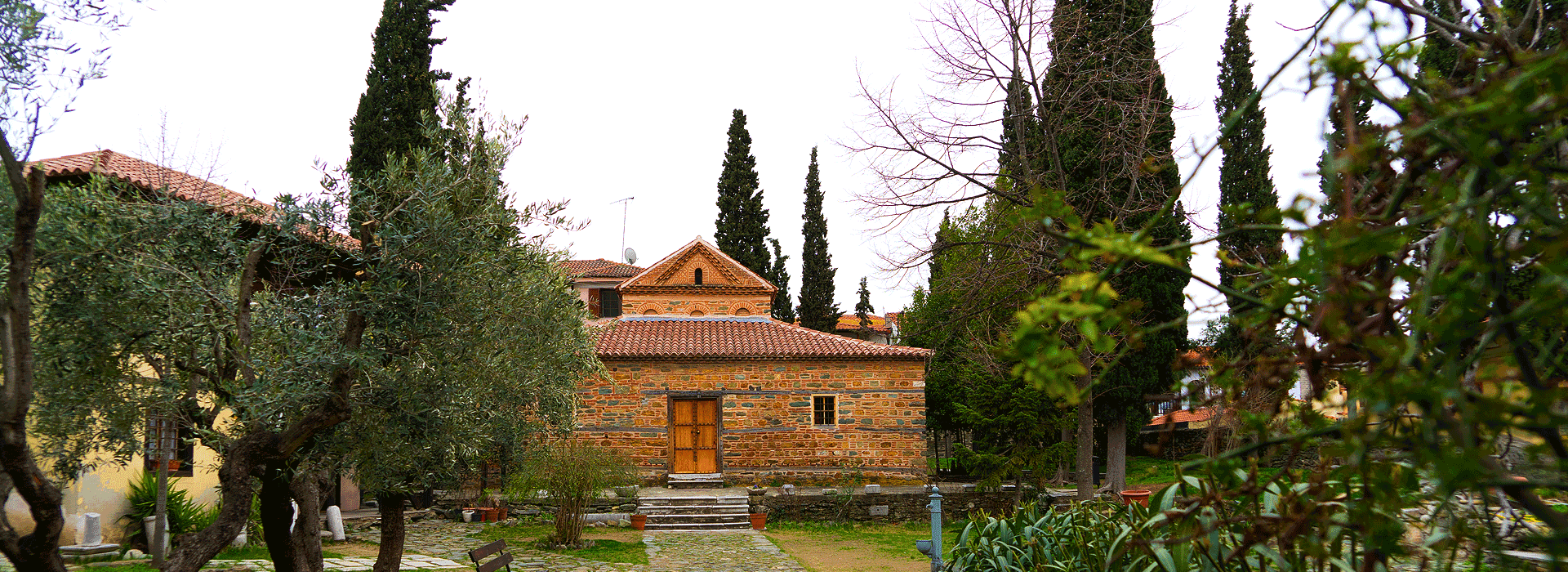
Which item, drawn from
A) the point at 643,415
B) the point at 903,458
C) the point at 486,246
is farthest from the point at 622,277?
the point at 486,246

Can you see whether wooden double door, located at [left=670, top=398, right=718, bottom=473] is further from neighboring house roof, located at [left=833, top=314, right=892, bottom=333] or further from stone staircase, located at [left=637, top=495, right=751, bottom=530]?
neighboring house roof, located at [left=833, top=314, right=892, bottom=333]

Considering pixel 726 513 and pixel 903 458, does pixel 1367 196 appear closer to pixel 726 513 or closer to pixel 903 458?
pixel 726 513

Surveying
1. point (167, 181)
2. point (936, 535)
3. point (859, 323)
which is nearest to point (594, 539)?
point (936, 535)

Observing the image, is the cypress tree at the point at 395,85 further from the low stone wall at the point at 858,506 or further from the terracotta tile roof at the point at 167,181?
the low stone wall at the point at 858,506

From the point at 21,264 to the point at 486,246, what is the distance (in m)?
2.91

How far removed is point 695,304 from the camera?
2352 centimetres

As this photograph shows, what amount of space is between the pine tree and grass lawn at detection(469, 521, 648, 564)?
1349cm

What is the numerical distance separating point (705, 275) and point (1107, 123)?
1321cm

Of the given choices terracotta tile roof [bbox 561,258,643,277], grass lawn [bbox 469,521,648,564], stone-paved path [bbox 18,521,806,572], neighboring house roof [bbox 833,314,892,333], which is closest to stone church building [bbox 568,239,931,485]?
grass lawn [bbox 469,521,648,564]

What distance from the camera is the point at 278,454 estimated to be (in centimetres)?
614

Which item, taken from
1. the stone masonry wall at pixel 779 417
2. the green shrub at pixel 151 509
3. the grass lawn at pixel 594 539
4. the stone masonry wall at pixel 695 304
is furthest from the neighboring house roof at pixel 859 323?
the green shrub at pixel 151 509

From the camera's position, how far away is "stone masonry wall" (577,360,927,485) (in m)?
19.8

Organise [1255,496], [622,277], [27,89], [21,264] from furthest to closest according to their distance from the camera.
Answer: [622,277] → [27,89] → [21,264] → [1255,496]

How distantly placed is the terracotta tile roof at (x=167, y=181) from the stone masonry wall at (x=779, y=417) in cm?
1002
